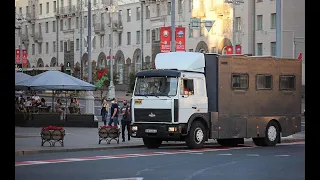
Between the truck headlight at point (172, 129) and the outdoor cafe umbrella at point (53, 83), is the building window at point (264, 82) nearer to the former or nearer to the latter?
the truck headlight at point (172, 129)

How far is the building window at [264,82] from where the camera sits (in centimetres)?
3103

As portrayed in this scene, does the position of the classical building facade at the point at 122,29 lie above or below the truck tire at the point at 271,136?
above

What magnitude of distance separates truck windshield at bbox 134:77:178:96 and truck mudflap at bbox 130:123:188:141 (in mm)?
1184

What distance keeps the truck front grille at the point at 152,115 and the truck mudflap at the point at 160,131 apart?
0.19 meters

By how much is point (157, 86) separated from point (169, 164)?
736cm

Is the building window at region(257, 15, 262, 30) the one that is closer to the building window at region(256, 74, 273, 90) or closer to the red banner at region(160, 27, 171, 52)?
the red banner at region(160, 27, 171, 52)

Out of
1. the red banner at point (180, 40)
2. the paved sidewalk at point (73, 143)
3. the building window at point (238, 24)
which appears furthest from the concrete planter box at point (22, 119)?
the building window at point (238, 24)

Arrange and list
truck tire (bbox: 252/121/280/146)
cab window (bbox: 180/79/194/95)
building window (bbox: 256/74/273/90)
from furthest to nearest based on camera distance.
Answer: truck tire (bbox: 252/121/280/146)
building window (bbox: 256/74/273/90)
cab window (bbox: 180/79/194/95)

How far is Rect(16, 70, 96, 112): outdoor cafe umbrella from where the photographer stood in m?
43.6

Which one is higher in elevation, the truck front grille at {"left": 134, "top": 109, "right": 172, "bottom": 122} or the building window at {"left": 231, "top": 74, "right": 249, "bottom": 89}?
the building window at {"left": 231, "top": 74, "right": 249, "bottom": 89}

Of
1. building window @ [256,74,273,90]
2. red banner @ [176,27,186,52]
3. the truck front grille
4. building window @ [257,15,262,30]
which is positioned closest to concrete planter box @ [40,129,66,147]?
the truck front grille

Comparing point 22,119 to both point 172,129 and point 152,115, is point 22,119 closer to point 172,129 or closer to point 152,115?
point 152,115
